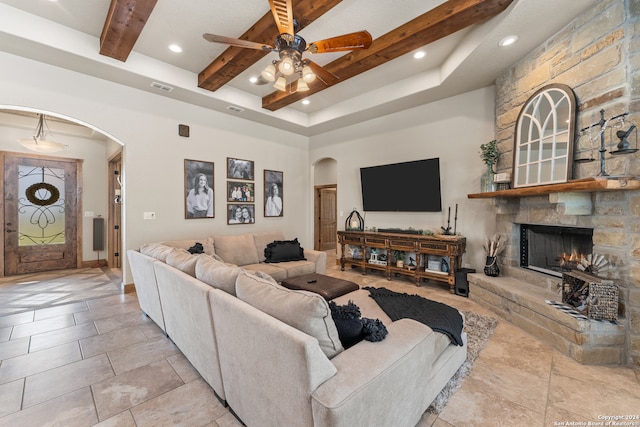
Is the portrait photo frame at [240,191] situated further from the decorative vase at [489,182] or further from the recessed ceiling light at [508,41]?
the recessed ceiling light at [508,41]

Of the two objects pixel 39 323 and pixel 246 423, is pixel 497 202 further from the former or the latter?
pixel 39 323

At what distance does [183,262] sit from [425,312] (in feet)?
6.75

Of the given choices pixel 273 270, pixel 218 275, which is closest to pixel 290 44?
Result: pixel 218 275

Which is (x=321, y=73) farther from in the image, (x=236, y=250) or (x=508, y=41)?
(x=236, y=250)

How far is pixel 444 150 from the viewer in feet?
14.8

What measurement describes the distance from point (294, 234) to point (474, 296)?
12.8ft

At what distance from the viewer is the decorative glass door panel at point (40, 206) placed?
5.04 meters

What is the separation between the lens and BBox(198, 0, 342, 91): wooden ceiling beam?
2.49 meters

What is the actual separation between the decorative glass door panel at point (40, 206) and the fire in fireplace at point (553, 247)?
8.29 metres

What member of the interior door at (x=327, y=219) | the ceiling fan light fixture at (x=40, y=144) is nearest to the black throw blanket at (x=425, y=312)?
the interior door at (x=327, y=219)

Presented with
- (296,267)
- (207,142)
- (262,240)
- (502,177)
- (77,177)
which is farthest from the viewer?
(77,177)

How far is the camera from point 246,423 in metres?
1.51

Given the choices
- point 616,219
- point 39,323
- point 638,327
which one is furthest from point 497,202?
point 39,323

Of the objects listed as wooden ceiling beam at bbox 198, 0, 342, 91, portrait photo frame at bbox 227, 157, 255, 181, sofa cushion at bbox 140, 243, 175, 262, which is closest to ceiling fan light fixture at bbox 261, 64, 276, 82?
wooden ceiling beam at bbox 198, 0, 342, 91
